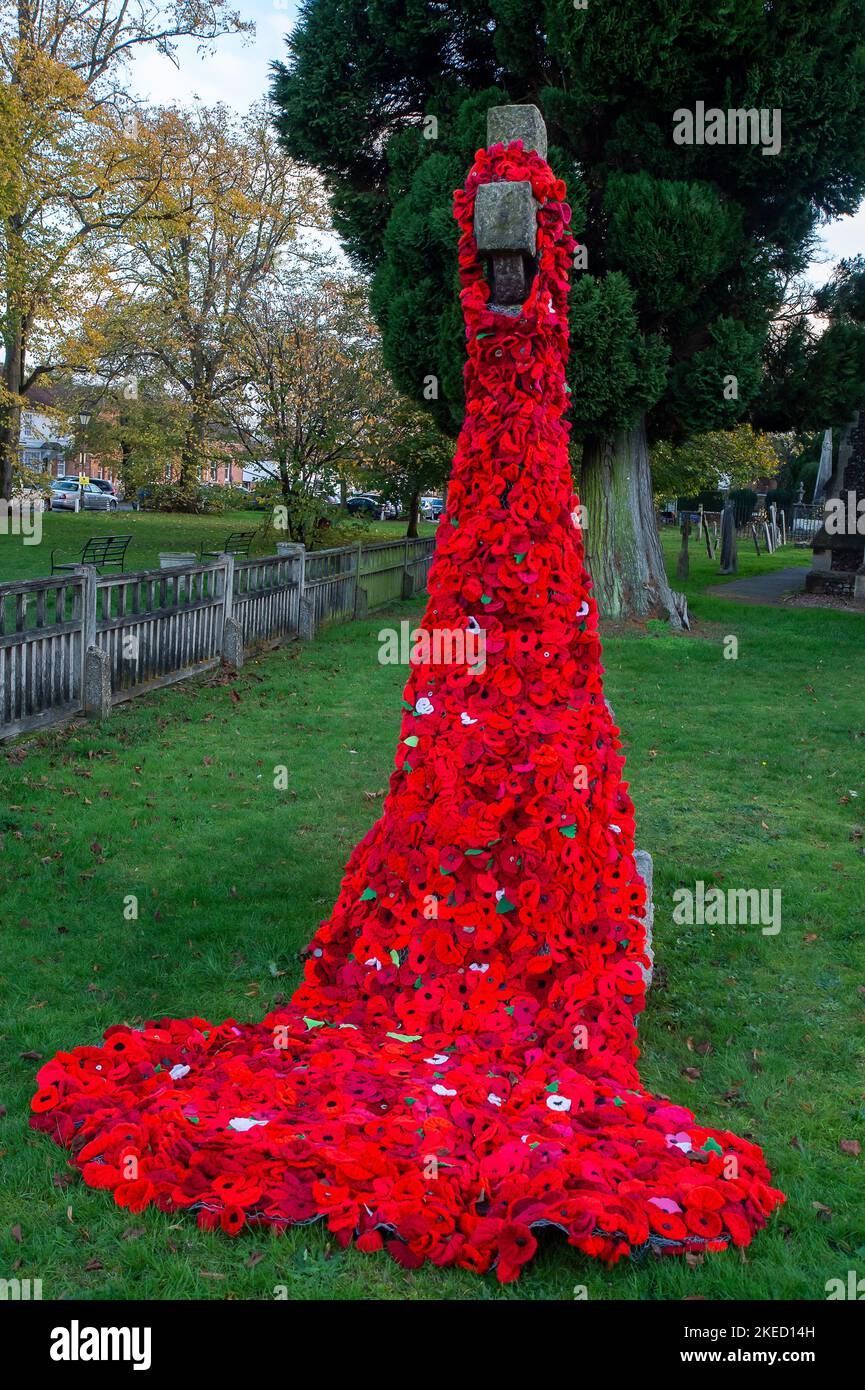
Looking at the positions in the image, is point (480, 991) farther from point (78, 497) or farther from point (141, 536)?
point (78, 497)

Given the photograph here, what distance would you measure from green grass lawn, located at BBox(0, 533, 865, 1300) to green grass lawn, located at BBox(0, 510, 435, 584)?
8.58 m

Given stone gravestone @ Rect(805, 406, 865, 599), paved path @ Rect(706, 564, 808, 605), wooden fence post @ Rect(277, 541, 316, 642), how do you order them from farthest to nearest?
paved path @ Rect(706, 564, 808, 605), stone gravestone @ Rect(805, 406, 865, 599), wooden fence post @ Rect(277, 541, 316, 642)

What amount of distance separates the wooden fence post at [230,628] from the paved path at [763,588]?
1197cm

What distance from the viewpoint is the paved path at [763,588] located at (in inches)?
900

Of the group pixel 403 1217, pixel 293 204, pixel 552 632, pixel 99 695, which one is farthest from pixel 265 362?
pixel 403 1217

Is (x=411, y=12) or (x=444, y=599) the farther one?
(x=411, y=12)

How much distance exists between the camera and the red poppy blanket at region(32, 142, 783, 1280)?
3.37 meters

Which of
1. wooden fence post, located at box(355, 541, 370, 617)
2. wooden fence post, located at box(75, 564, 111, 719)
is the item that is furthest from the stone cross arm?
wooden fence post, located at box(355, 541, 370, 617)

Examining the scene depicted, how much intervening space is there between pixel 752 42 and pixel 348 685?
9872 mm

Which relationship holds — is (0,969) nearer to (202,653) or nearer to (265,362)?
(202,653)

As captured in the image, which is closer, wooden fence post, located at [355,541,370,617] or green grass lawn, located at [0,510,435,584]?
wooden fence post, located at [355,541,370,617]

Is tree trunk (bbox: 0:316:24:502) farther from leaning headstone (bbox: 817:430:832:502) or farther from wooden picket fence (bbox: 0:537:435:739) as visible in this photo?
leaning headstone (bbox: 817:430:832:502)

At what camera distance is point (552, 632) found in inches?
179

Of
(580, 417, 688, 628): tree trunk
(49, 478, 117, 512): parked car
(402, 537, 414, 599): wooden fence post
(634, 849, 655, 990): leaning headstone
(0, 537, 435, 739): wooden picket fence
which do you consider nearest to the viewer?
(634, 849, 655, 990): leaning headstone
